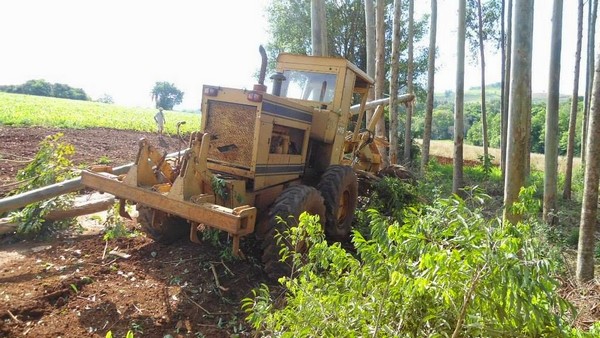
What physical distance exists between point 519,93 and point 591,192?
5.00 ft

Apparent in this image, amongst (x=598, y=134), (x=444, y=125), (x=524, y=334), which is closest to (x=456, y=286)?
(x=524, y=334)

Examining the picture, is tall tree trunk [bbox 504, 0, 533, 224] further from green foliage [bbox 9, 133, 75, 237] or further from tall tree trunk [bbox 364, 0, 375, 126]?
tall tree trunk [bbox 364, 0, 375, 126]

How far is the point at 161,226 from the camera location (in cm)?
561

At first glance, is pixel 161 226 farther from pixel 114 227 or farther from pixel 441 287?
pixel 441 287

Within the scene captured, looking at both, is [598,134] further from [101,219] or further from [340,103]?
[101,219]

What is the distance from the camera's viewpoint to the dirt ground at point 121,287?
3.81 meters

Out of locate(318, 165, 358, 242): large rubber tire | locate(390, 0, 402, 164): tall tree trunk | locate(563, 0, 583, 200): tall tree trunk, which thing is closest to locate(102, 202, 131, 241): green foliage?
locate(318, 165, 358, 242): large rubber tire

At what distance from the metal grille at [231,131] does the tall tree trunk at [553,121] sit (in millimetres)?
6474

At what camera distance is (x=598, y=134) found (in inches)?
175

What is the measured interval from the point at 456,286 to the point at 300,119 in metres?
4.18

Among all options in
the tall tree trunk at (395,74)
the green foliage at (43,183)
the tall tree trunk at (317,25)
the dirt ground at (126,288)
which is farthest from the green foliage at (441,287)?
the tall tree trunk at (317,25)

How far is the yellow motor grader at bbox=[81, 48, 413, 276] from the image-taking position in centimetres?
451

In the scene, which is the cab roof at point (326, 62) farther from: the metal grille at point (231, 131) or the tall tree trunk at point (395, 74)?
the tall tree trunk at point (395, 74)

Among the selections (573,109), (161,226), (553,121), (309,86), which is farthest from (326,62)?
(573,109)
